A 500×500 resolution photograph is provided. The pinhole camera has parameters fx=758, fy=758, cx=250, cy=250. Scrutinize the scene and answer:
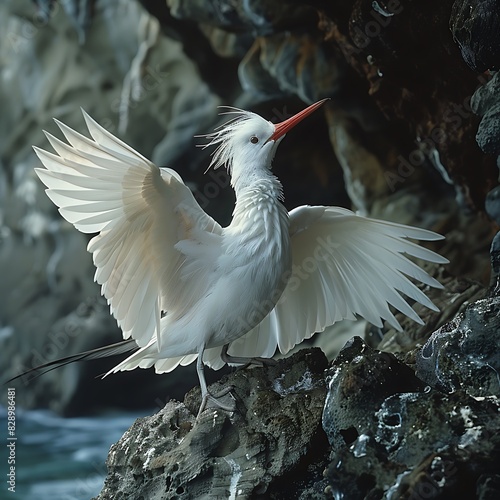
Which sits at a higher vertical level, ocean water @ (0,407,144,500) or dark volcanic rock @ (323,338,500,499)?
dark volcanic rock @ (323,338,500,499)

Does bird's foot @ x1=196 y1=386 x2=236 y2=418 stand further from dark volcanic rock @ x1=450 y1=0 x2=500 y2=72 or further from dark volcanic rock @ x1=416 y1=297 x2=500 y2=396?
dark volcanic rock @ x1=450 y1=0 x2=500 y2=72

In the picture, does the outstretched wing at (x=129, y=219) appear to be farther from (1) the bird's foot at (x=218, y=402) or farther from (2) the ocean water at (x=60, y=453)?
(2) the ocean water at (x=60, y=453)

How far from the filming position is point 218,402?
2.33m

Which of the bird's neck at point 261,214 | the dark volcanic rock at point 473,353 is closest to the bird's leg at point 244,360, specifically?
the bird's neck at point 261,214

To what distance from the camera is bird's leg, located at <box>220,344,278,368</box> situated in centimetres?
246

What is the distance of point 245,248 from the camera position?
2.37 m

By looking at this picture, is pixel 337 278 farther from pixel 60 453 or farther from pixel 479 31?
pixel 60 453

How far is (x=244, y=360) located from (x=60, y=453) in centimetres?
321

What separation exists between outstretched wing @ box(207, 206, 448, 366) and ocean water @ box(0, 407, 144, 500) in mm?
2658

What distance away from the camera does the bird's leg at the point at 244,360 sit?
8.05 ft

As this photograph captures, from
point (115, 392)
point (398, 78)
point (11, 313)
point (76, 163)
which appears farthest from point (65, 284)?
point (76, 163)

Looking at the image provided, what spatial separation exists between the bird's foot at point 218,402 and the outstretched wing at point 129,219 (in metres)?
0.25

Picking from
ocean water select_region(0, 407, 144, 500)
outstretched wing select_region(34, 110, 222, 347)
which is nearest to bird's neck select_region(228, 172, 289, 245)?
outstretched wing select_region(34, 110, 222, 347)

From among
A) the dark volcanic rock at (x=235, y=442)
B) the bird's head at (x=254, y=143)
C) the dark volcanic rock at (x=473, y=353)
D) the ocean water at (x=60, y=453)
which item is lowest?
the ocean water at (x=60, y=453)
